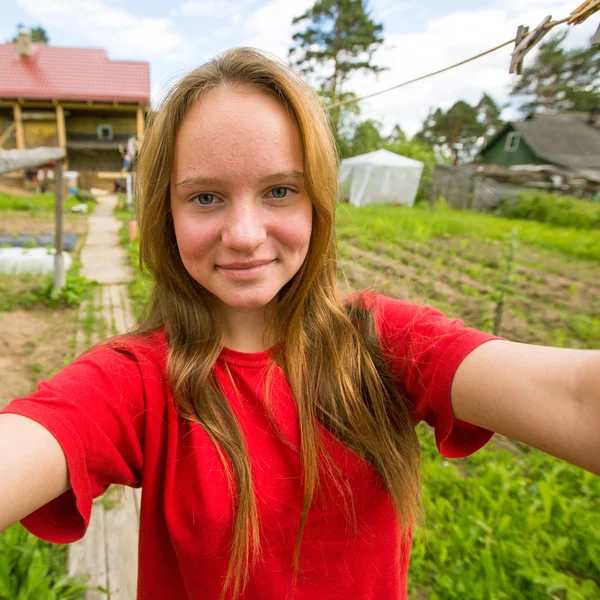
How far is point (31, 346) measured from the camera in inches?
158

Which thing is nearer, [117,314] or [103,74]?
[117,314]

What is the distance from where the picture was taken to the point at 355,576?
1.00 meters

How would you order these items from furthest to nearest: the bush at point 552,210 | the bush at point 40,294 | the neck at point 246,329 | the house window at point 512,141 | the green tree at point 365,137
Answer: the house window at point 512,141, the bush at point 552,210, the bush at point 40,294, the green tree at point 365,137, the neck at point 246,329

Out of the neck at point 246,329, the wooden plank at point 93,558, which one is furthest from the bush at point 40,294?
the neck at point 246,329

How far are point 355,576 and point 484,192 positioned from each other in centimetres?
1695

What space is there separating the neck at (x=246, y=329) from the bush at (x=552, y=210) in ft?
51.5

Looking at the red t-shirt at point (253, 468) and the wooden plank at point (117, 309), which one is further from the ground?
the red t-shirt at point (253, 468)

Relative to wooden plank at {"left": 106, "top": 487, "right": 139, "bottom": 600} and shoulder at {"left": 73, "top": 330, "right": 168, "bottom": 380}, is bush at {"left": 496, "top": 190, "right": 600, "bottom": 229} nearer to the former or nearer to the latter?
wooden plank at {"left": 106, "top": 487, "right": 139, "bottom": 600}

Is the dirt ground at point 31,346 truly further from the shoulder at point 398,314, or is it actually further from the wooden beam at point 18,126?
the wooden beam at point 18,126

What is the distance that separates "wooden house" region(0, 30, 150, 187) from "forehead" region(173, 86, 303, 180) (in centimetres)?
1800

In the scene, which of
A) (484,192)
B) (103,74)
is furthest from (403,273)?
(103,74)

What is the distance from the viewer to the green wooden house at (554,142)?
20.9m

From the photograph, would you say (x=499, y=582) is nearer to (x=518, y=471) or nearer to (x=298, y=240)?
(x=518, y=471)

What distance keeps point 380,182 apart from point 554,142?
1260cm
